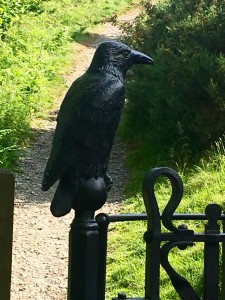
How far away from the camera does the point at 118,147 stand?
12094mm

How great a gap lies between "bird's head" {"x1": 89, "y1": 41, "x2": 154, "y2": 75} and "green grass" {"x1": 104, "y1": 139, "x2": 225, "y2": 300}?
372 cm

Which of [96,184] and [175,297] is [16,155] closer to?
[175,297]

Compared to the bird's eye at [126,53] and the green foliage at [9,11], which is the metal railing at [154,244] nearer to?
the bird's eye at [126,53]

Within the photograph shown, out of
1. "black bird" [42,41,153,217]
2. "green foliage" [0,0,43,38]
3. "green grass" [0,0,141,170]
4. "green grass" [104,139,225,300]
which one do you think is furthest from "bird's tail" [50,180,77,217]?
"green foliage" [0,0,43,38]

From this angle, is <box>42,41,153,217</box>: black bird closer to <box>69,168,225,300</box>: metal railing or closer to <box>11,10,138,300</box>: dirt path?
<box>69,168,225,300</box>: metal railing

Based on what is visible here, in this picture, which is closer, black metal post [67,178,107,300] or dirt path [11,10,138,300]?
black metal post [67,178,107,300]

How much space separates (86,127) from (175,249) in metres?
4.84

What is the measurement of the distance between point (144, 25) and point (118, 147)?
223cm

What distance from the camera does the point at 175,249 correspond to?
7.05 meters

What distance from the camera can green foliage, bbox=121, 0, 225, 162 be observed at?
32.3 ft

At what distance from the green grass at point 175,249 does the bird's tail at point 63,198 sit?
3.74m

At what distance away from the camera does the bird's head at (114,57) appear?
2432 millimetres

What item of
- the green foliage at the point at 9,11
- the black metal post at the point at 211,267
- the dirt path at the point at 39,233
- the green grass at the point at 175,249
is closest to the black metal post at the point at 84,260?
the black metal post at the point at 211,267

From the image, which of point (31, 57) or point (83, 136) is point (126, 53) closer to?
point (83, 136)
